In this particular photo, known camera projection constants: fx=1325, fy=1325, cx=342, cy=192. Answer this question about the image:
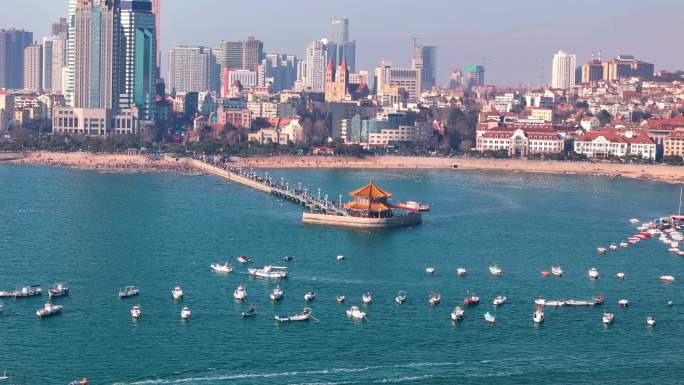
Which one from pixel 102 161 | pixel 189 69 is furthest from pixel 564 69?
pixel 102 161

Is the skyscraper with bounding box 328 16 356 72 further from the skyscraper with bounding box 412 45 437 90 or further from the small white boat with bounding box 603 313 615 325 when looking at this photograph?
the small white boat with bounding box 603 313 615 325

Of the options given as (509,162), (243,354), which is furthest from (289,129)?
(243,354)

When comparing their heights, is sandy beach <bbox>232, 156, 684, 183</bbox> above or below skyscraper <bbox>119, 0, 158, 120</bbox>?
below

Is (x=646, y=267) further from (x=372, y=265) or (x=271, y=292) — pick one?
(x=271, y=292)

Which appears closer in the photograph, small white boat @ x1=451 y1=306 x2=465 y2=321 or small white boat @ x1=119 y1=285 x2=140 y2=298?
small white boat @ x1=451 y1=306 x2=465 y2=321

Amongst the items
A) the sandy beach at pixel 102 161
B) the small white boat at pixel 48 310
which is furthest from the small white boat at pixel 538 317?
the sandy beach at pixel 102 161

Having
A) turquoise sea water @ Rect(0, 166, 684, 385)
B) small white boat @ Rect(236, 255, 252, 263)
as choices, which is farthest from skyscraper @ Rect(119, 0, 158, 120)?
small white boat @ Rect(236, 255, 252, 263)
